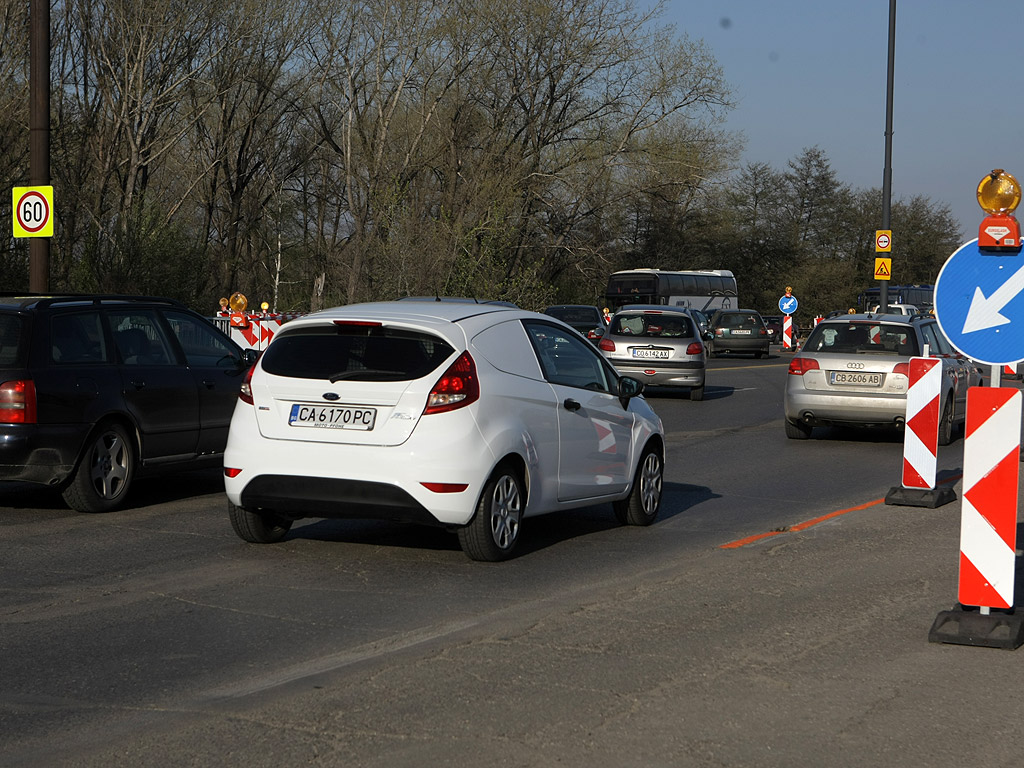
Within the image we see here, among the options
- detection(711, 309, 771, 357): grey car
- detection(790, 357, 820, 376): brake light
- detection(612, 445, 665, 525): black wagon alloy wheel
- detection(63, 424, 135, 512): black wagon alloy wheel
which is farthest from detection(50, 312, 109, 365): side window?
detection(711, 309, 771, 357): grey car

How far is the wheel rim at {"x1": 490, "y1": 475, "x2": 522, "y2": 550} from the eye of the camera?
8.37 meters

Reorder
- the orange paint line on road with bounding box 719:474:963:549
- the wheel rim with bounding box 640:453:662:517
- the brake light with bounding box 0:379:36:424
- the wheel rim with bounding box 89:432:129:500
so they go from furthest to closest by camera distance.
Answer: the wheel rim with bounding box 89:432:129:500 < the wheel rim with bounding box 640:453:662:517 < the brake light with bounding box 0:379:36:424 < the orange paint line on road with bounding box 719:474:963:549

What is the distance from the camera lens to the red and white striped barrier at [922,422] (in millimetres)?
11203

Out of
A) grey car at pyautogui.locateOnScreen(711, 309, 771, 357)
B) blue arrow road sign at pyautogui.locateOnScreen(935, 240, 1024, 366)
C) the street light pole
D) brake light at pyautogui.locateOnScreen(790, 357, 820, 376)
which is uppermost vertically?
the street light pole

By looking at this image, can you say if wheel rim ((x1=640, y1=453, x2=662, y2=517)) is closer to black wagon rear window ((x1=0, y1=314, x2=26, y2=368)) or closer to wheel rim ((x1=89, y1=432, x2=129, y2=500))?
wheel rim ((x1=89, y1=432, x2=129, y2=500))

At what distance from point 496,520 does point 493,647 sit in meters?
2.23

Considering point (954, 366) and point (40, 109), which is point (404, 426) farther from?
point (954, 366)

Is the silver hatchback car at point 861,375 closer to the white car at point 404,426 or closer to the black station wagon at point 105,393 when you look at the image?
the black station wagon at point 105,393


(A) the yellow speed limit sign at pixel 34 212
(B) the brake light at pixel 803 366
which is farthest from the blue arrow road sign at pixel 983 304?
(A) the yellow speed limit sign at pixel 34 212

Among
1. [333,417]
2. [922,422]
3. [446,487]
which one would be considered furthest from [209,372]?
[922,422]

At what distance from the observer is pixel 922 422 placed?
1135cm

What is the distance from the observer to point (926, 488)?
11602 mm

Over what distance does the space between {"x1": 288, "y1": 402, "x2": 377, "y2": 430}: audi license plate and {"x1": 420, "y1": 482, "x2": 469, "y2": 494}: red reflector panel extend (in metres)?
0.50

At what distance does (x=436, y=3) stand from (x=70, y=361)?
3296 centimetres
